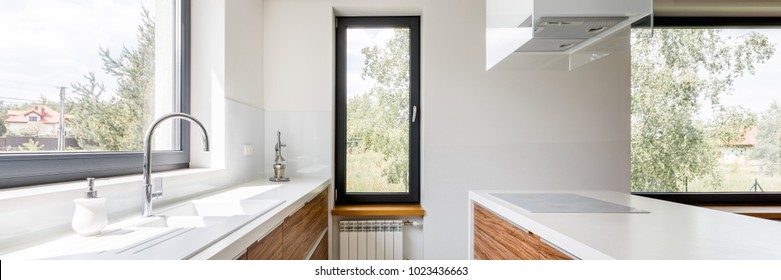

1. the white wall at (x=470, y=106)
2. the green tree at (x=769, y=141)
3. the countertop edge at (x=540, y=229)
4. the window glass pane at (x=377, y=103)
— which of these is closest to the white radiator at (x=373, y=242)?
the white wall at (x=470, y=106)

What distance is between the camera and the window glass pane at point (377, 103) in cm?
277

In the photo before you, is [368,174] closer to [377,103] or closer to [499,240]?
Result: [377,103]

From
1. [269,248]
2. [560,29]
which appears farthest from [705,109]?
[269,248]

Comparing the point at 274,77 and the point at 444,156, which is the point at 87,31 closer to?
the point at 274,77

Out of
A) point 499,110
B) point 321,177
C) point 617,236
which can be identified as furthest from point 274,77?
point 617,236

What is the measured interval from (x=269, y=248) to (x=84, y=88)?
1.05 meters

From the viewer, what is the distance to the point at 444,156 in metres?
2.61

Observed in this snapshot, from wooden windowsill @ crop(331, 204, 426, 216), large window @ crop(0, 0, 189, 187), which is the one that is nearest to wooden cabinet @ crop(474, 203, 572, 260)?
wooden windowsill @ crop(331, 204, 426, 216)

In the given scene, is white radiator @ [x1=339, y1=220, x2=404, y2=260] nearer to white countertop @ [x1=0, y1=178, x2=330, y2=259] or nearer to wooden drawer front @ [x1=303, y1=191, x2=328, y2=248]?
wooden drawer front @ [x1=303, y1=191, x2=328, y2=248]

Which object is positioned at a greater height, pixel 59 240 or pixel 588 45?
pixel 588 45

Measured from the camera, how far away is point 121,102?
158cm

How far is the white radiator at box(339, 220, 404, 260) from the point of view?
102 inches

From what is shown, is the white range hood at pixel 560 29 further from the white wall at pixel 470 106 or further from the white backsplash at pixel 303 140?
the white backsplash at pixel 303 140

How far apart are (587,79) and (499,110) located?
0.75 meters
